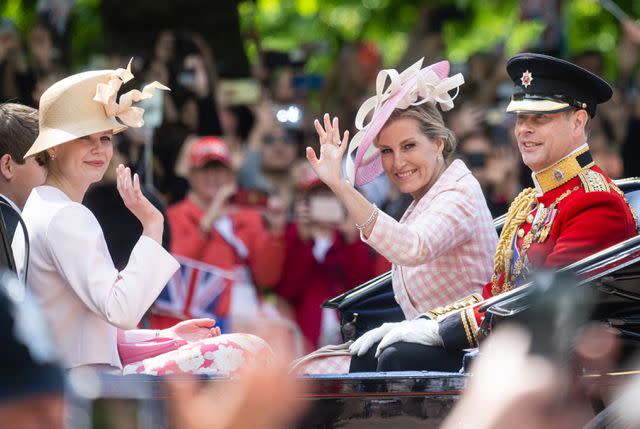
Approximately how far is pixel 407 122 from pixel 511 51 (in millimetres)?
10102

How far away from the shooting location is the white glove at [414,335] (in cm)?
420

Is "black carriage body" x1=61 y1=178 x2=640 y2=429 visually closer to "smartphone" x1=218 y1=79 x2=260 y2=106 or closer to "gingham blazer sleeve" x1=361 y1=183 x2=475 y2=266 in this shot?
"gingham blazer sleeve" x1=361 y1=183 x2=475 y2=266

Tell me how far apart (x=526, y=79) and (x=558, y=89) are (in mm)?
128

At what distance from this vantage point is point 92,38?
1552 cm

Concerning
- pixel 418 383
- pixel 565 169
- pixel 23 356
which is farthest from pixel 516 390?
pixel 565 169

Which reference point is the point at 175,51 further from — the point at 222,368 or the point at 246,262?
the point at 222,368

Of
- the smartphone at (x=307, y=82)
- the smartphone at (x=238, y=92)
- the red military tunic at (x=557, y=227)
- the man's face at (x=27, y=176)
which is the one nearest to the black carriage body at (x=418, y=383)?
the red military tunic at (x=557, y=227)

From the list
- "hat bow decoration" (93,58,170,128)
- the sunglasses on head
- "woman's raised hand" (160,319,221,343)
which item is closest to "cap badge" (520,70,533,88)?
"hat bow decoration" (93,58,170,128)

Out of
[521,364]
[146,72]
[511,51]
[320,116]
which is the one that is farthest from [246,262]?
[511,51]

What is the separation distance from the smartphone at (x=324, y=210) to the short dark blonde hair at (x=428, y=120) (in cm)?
337

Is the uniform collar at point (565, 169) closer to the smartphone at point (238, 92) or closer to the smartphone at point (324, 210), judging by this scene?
the smartphone at point (324, 210)

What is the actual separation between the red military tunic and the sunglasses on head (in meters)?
5.00

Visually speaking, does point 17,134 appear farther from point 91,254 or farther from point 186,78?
point 186,78

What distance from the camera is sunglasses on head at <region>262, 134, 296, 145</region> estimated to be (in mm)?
9539
